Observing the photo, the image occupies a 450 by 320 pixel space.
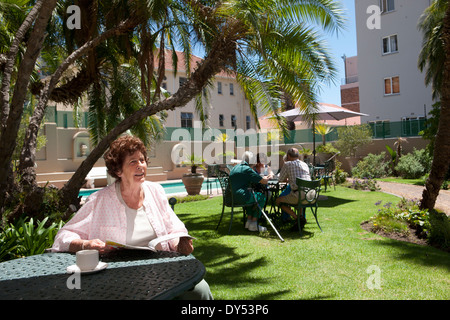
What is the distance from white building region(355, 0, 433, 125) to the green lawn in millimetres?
18257

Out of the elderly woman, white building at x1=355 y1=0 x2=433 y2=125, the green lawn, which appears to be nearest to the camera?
the elderly woman

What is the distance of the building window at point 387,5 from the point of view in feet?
76.0

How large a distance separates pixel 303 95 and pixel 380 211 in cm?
295

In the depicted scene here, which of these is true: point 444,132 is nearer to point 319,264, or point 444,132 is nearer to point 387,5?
point 319,264

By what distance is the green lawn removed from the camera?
3725 mm

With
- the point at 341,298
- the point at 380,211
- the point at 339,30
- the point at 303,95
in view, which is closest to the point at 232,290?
the point at 341,298

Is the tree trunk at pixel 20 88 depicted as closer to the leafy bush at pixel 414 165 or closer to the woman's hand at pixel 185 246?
the woman's hand at pixel 185 246

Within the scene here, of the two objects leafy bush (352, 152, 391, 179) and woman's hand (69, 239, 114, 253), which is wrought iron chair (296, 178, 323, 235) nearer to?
woman's hand (69, 239, 114, 253)

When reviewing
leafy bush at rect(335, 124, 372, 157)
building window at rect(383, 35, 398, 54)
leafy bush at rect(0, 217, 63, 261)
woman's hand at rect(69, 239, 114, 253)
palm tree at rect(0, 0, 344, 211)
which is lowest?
leafy bush at rect(0, 217, 63, 261)

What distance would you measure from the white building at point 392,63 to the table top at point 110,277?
22971 mm

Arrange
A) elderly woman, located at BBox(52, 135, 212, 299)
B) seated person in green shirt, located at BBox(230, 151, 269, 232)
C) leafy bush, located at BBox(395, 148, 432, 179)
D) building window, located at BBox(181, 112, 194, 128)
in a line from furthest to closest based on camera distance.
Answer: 1. building window, located at BBox(181, 112, 194, 128)
2. leafy bush, located at BBox(395, 148, 432, 179)
3. seated person in green shirt, located at BBox(230, 151, 269, 232)
4. elderly woman, located at BBox(52, 135, 212, 299)

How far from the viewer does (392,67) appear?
23219 millimetres

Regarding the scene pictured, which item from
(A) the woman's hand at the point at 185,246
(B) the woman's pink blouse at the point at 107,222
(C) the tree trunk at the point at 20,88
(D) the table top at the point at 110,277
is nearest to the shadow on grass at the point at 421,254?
(A) the woman's hand at the point at 185,246

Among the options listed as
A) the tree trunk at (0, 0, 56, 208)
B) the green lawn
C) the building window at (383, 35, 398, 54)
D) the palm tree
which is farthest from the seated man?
the building window at (383, 35, 398, 54)
